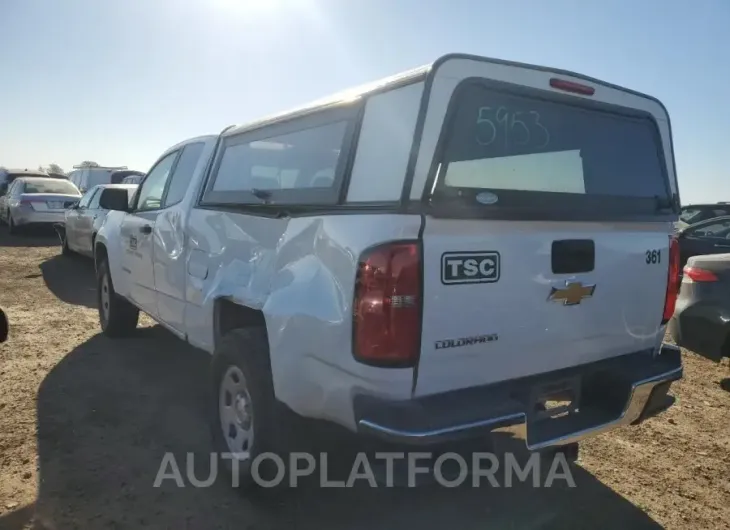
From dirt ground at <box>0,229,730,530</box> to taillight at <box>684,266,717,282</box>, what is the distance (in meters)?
0.95

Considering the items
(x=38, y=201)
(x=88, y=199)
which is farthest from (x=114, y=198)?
(x=38, y=201)

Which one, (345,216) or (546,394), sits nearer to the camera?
(345,216)

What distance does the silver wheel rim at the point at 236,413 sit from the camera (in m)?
3.19

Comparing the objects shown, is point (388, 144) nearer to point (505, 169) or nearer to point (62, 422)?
point (505, 169)

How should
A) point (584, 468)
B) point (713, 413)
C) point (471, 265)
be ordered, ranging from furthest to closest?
1. point (713, 413)
2. point (584, 468)
3. point (471, 265)

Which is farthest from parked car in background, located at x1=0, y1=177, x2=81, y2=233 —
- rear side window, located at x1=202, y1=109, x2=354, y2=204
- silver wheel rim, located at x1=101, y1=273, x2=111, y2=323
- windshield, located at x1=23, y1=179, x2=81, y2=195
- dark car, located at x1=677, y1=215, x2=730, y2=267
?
dark car, located at x1=677, y1=215, x2=730, y2=267

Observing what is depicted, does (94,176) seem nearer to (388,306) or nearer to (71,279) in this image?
(71,279)

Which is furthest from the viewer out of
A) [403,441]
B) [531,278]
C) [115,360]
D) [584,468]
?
[115,360]

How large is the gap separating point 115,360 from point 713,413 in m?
5.06

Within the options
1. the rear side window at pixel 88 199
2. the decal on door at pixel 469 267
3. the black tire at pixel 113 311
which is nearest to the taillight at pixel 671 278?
the decal on door at pixel 469 267

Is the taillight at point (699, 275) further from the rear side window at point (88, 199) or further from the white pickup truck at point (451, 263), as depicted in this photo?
the rear side window at point (88, 199)

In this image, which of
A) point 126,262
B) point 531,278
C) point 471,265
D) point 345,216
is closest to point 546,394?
point 531,278

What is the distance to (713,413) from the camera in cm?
462

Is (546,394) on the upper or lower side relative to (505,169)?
lower
